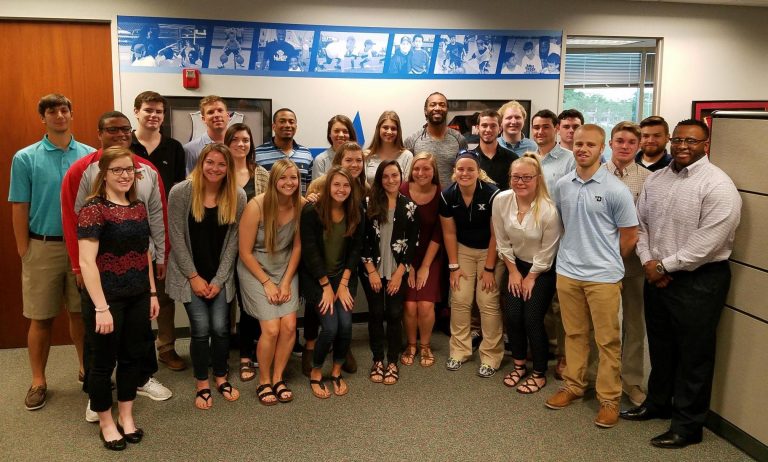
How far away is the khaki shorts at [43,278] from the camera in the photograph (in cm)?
323

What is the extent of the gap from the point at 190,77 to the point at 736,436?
13.4ft

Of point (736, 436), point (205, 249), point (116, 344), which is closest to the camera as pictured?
point (116, 344)

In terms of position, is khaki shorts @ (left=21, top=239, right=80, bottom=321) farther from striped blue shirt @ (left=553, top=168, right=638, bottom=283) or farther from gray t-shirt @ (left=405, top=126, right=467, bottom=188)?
striped blue shirt @ (left=553, top=168, right=638, bottom=283)

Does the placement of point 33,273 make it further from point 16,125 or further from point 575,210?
point 575,210

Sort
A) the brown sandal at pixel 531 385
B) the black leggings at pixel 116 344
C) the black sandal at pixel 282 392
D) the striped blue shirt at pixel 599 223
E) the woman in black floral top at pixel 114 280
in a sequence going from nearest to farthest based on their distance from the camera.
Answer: the woman in black floral top at pixel 114 280 < the black leggings at pixel 116 344 < the striped blue shirt at pixel 599 223 < the black sandal at pixel 282 392 < the brown sandal at pixel 531 385

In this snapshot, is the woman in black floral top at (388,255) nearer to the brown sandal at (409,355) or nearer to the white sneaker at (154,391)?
the brown sandal at (409,355)

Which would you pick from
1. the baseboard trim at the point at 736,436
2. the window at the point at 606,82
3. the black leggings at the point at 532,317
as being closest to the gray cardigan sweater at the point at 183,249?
the black leggings at the point at 532,317

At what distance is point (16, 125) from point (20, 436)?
7.33 ft

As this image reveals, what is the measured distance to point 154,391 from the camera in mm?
3330

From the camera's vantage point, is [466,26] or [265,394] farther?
[466,26]

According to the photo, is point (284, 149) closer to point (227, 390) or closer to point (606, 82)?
point (227, 390)

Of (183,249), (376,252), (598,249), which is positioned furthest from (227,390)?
(598,249)

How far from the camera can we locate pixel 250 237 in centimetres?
320

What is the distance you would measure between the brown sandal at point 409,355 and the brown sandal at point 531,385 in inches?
29.9
